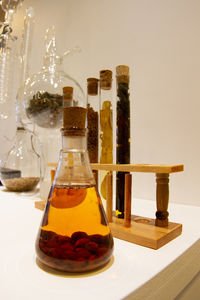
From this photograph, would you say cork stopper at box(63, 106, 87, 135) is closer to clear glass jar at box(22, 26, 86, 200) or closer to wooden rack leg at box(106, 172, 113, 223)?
wooden rack leg at box(106, 172, 113, 223)

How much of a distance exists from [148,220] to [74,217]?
24cm

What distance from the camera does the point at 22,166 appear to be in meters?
0.91

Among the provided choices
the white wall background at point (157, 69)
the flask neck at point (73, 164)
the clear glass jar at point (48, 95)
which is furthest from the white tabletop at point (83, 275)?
the clear glass jar at point (48, 95)

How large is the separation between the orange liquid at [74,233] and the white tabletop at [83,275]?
18mm

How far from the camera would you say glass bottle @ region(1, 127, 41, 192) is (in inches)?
33.8

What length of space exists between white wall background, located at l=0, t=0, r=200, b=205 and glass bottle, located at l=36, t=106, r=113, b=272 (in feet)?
1.37

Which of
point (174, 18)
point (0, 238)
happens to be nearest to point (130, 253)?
point (0, 238)

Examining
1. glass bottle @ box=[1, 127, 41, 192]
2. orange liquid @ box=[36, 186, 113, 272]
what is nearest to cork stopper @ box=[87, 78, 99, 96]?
orange liquid @ box=[36, 186, 113, 272]

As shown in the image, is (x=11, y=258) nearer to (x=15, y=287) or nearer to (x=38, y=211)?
(x=15, y=287)

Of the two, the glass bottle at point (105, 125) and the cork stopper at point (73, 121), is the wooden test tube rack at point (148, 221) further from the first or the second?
the cork stopper at point (73, 121)

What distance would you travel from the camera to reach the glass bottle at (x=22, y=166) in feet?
2.81

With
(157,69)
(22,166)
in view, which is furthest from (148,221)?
(22,166)

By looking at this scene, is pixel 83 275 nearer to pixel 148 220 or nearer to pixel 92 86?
pixel 148 220

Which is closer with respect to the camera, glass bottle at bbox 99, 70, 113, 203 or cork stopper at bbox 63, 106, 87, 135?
cork stopper at bbox 63, 106, 87, 135
